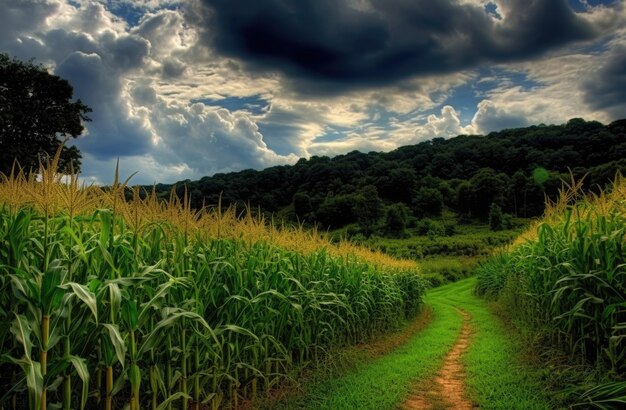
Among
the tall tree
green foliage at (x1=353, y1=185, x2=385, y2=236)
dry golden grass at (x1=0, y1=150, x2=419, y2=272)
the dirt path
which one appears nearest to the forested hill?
green foliage at (x1=353, y1=185, x2=385, y2=236)

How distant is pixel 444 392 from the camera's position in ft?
25.2

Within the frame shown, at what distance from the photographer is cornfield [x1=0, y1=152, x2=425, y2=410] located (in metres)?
3.32

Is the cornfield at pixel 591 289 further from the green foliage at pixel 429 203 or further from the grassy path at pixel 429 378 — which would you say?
the green foliage at pixel 429 203

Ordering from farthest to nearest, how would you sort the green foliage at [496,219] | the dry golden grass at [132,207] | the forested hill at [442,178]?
the forested hill at [442,178]
the green foliage at [496,219]
the dry golden grass at [132,207]

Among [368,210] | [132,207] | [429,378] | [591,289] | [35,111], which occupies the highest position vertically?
[35,111]

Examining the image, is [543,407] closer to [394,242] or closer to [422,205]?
[394,242]

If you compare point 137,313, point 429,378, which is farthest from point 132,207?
point 429,378

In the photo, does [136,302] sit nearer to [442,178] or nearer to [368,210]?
[368,210]

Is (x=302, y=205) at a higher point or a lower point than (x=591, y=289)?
higher

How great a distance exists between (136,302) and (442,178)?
102m

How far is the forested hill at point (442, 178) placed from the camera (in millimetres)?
75781

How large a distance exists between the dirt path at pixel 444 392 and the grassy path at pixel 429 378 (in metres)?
0.12

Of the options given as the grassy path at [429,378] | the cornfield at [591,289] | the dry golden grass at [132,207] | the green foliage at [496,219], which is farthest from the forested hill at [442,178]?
the cornfield at [591,289]

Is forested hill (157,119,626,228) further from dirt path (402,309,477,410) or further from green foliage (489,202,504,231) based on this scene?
dirt path (402,309,477,410)
